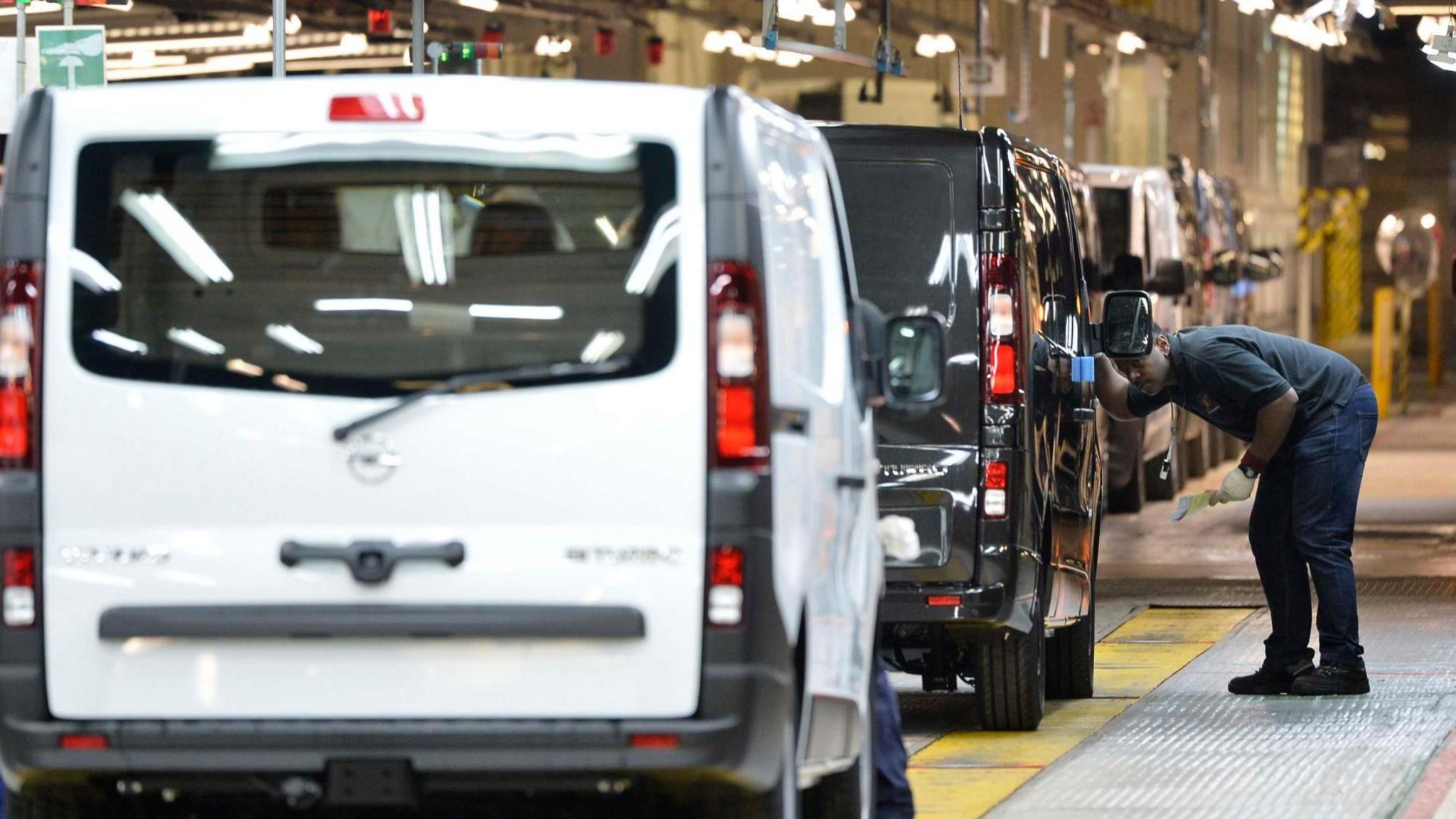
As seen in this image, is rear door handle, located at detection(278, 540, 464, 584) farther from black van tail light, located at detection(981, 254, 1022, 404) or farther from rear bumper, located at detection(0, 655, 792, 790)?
black van tail light, located at detection(981, 254, 1022, 404)

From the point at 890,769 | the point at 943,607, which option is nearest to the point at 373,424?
the point at 890,769

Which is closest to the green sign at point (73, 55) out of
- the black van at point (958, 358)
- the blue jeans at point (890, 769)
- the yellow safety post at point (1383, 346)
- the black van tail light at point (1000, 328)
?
the black van at point (958, 358)

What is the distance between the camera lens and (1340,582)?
10.9m

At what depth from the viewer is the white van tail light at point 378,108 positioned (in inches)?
232

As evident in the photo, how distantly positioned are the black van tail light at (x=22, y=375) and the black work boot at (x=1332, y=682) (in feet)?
20.5

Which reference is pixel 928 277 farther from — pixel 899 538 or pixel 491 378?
pixel 491 378

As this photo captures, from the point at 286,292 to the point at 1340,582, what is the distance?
19.8 feet

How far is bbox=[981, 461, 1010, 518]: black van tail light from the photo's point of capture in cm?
952

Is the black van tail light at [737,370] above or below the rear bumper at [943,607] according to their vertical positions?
above

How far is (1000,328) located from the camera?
9.54 m

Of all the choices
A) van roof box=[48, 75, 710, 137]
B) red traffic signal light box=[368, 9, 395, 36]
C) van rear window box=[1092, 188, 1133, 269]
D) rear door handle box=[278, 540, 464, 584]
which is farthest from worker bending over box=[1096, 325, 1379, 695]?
red traffic signal light box=[368, 9, 395, 36]

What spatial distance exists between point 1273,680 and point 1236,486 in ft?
2.53

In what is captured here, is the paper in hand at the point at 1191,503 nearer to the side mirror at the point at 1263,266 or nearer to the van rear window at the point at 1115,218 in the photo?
the van rear window at the point at 1115,218

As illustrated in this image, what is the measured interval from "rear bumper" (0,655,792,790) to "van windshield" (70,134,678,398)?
2.32ft
